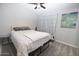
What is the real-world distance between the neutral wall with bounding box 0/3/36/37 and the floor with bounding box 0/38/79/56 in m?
0.18

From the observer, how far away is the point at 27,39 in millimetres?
1071

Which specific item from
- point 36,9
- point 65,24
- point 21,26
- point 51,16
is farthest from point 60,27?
point 21,26

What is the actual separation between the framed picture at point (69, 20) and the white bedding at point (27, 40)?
28 cm

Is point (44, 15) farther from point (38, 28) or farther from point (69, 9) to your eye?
point (69, 9)

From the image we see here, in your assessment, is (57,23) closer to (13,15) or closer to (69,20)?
(69,20)

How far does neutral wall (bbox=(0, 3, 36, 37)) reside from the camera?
112cm

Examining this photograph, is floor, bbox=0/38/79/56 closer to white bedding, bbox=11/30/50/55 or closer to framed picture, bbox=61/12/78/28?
white bedding, bbox=11/30/50/55

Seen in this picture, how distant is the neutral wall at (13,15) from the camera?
1.12m

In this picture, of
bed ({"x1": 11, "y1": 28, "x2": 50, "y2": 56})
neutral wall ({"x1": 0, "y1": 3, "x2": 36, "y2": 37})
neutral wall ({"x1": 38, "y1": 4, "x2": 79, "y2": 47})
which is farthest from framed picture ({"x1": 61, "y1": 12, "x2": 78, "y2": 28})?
neutral wall ({"x1": 0, "y1": 3, "x2": 36, "y2": 37})

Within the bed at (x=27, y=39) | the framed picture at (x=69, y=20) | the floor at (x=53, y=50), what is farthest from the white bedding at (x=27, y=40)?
the framed picture at (x=69, y=20)

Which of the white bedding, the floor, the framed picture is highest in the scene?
the framed picture

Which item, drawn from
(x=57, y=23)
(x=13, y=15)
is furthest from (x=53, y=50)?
(x=13, y=15)

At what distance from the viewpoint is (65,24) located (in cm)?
116

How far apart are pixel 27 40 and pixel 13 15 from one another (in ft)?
1.28
